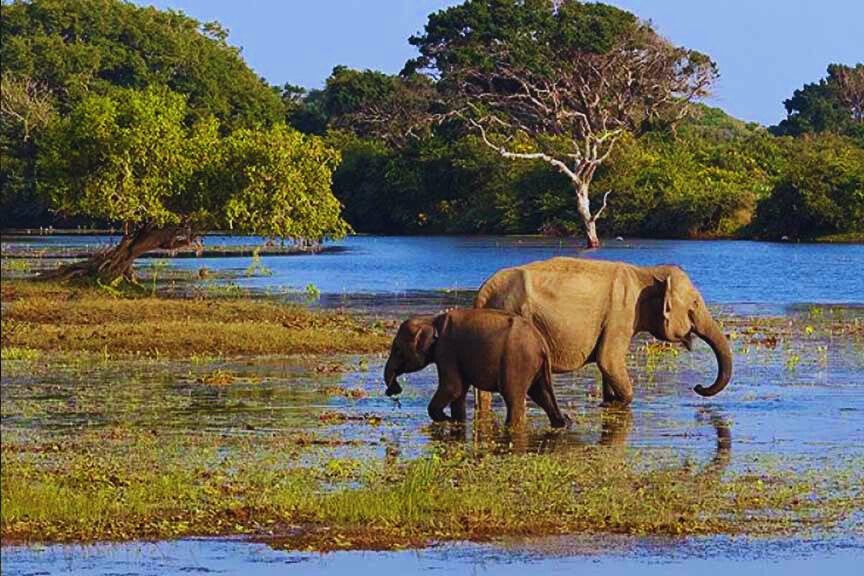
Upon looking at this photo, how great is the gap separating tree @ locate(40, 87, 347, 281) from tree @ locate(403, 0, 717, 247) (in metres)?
52.9

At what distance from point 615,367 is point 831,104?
10709cm

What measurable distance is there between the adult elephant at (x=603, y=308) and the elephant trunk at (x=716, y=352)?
11mm

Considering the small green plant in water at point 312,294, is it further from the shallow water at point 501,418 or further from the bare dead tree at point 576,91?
the bare dead tree at point 576,91

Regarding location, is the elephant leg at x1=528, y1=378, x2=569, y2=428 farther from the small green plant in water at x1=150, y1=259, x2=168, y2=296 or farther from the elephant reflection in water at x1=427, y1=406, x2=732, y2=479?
the small green plant in water at x1=150, y1=259, x2=168, y2=296

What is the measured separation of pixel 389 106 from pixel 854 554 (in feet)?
323

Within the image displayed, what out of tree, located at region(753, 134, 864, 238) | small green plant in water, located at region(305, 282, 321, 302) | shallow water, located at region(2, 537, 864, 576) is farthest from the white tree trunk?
shallow water, located at region(2, 537, 864, 576)

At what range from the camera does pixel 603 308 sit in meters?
20.9

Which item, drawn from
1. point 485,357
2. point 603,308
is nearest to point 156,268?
point 603,308

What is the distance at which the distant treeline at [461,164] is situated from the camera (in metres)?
79.9

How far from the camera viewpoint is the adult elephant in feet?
67.4

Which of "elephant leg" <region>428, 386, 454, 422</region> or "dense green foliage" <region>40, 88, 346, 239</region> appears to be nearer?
"elephant leg" <region>428, 386, 454, 422</region>

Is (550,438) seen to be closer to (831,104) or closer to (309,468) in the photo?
(309,468)

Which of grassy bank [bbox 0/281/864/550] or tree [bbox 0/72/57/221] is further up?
tree [bbox 0/72/57/221]

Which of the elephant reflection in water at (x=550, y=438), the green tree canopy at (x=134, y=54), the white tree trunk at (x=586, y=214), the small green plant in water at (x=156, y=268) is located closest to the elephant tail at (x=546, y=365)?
the elephant reflection in water at (x=550, y=438)
